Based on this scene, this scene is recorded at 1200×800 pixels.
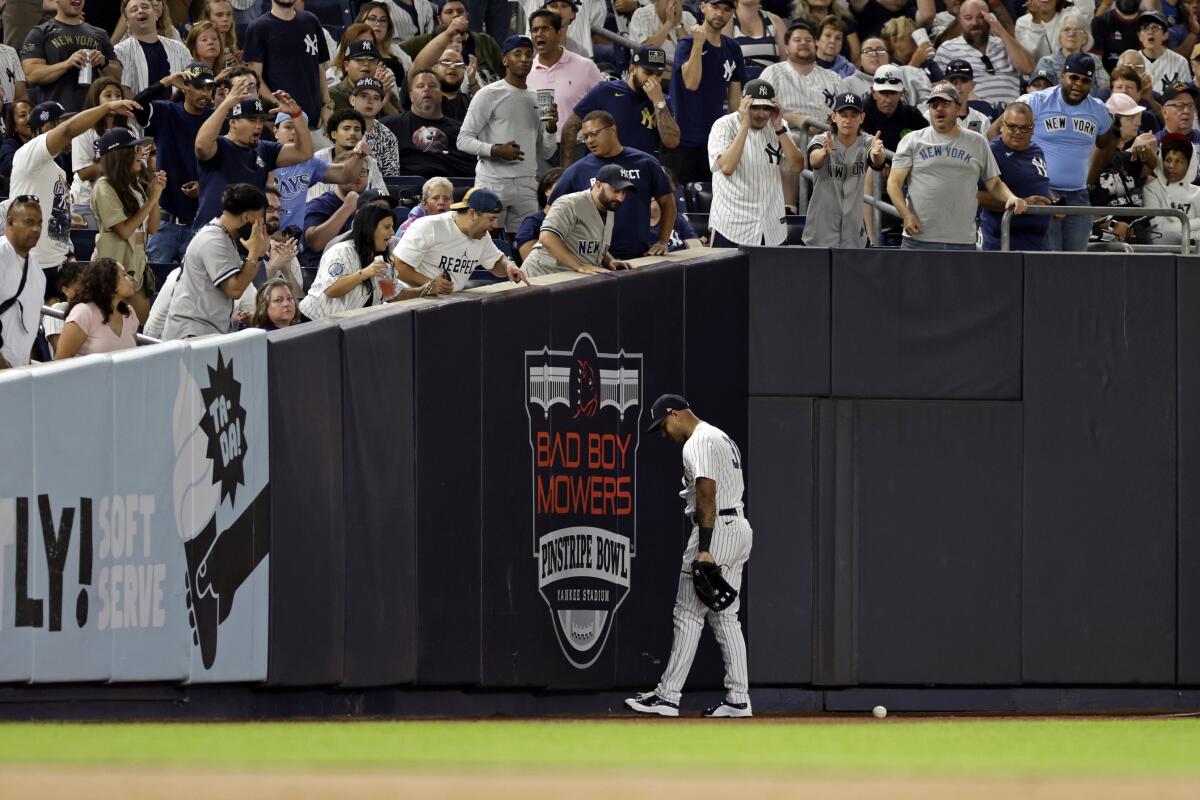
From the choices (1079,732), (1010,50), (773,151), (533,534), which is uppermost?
(1010,50)

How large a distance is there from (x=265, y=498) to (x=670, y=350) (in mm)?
3462

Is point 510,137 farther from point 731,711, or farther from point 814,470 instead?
point 731,711

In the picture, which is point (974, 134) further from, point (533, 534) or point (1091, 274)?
point (533, 534)

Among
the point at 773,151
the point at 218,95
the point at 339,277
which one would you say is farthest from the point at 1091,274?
the point at 218,95

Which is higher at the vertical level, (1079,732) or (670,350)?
(670,350)

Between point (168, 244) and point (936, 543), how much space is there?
5758 millimetres

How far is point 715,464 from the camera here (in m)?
12.4

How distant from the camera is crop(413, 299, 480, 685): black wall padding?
11961 millimetres

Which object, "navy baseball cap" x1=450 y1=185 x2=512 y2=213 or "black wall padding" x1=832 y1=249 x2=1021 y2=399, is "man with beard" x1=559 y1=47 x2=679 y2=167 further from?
"navy baseball cap" x1=450 y1=185 x2=512 y2=213

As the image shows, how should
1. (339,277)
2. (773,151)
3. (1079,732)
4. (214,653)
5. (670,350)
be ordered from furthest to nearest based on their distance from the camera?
(773,151)
(670,350)
(339,277)
(1079,732)
(214,653)

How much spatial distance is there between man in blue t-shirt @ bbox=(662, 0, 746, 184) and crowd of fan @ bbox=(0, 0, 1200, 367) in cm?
2

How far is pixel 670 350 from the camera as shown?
44.1 ft

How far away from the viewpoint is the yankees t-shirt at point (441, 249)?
12.5 meters

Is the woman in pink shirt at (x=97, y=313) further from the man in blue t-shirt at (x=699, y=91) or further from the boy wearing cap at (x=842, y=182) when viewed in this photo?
the man in blue t-shirt at (x=699, y=91)
